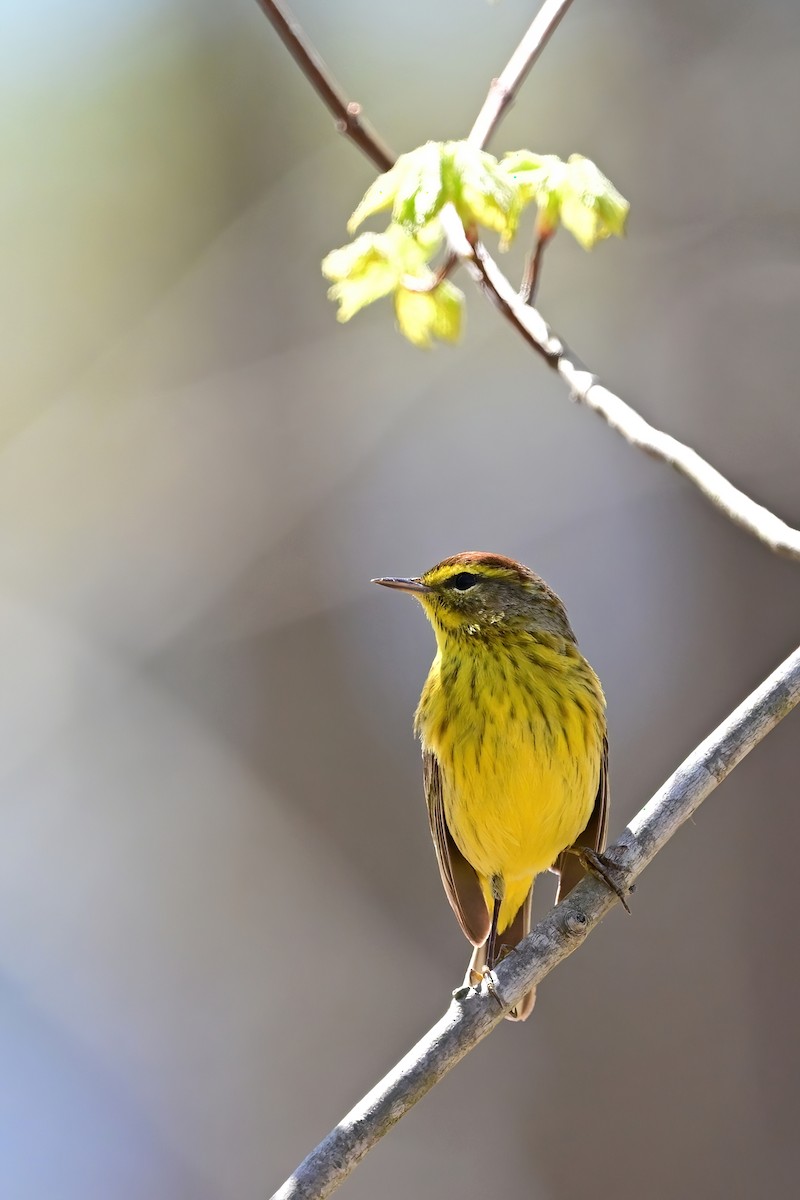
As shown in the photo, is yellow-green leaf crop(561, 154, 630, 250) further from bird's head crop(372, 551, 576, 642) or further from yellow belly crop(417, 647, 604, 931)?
yellow belly crop(417, 647, 604, 931)

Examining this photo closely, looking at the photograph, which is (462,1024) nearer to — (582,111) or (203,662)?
(203,662)

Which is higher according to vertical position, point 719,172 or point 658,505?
point 719,172

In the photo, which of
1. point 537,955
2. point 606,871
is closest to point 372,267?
point 606,871

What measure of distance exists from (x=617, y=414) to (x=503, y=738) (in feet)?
2.98

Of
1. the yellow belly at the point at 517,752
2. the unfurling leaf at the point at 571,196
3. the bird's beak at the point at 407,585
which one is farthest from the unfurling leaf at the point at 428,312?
the yellow belly at the point at 517,752

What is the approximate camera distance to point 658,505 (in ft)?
13.4

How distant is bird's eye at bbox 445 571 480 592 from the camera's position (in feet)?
8.72

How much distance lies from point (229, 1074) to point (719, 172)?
4106 millimetres

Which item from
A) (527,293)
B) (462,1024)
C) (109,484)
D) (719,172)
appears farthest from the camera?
(109,484)

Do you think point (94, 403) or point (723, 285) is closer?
point (723, 285)

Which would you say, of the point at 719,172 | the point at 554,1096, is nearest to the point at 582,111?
the point at 719,172

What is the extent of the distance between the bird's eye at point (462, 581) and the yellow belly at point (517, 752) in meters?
0.19

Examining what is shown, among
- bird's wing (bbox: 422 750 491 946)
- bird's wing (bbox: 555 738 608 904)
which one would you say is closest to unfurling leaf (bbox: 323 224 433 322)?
bird's wing (bbox: 422 750 491 946)

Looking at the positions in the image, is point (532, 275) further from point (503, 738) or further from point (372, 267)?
point (503, 738)
